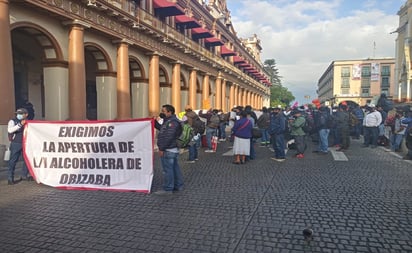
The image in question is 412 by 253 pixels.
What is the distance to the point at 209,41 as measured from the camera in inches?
1147

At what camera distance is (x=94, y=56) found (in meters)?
15.2

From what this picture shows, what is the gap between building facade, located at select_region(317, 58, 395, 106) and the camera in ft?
268

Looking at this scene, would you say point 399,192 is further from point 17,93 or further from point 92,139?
point 17,93

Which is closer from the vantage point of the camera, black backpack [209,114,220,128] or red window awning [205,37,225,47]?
black backpack [209,114,220,128]

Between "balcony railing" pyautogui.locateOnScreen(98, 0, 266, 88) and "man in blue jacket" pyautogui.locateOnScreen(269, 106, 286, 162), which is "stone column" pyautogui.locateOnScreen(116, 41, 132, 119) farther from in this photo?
"man in blue jacket" pyautogui.locateOnScreen(269, 106, 286, 162)

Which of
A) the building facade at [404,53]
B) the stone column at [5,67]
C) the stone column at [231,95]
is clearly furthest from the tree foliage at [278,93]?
the stone column at [5,67]

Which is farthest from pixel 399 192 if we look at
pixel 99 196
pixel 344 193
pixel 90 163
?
pixel 90 163

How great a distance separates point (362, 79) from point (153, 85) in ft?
265

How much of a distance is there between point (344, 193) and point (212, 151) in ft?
22.1

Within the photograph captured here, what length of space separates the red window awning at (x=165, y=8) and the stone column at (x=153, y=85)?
10.2ft

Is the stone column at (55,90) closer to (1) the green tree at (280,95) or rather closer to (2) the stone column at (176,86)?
(2) the stone column at (176,86)

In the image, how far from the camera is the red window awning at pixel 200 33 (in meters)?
25.7

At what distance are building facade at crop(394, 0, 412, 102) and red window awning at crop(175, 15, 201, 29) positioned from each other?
3399 centimetres

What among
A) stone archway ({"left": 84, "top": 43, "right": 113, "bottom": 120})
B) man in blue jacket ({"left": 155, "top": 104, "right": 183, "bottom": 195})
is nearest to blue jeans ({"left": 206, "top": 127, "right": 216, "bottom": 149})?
stone archway ({"left": 84, "top": 43, "right": 113, "bottom": 120})
